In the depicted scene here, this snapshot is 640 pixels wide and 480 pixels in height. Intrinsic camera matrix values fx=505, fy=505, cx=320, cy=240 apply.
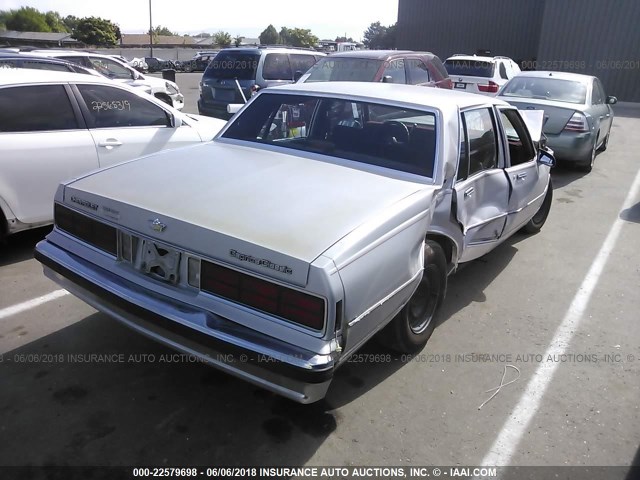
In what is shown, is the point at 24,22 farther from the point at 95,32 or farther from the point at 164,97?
the point at 164,97

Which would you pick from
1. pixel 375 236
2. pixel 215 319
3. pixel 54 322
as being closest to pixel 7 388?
pixel 54 322

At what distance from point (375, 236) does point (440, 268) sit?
1.04 m

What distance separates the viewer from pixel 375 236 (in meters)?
2.42

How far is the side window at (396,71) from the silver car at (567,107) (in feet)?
6.02

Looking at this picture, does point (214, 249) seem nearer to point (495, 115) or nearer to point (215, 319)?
point (215, 319)

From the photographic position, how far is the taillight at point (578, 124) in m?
7.88

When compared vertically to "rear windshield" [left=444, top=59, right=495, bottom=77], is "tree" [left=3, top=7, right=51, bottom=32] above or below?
above

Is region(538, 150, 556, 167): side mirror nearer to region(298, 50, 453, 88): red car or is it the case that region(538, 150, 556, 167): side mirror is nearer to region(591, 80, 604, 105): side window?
region(298, 50, 453, 88): red car

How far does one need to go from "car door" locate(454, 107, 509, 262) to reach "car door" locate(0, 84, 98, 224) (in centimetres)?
336

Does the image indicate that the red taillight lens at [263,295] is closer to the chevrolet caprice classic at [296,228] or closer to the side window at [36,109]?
the chevrolet caprice classic at [296,228]

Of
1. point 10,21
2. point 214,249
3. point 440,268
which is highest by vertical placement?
point 10,21

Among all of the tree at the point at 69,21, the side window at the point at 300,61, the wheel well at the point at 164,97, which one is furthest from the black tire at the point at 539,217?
the tree at the point at 69,21

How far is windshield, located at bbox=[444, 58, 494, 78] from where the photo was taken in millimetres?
13438

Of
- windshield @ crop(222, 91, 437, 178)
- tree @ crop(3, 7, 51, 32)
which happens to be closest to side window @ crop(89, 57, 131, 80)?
windshield @ crop(222, 91, 437, 178)
